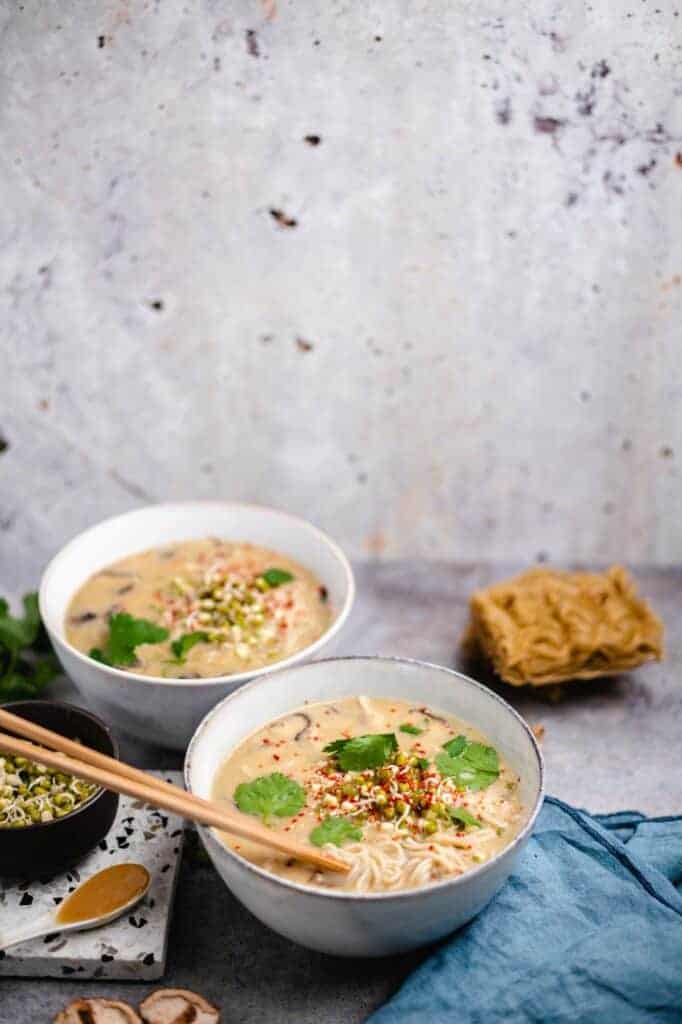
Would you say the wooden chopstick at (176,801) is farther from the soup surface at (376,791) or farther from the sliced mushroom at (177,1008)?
the sliced mushroom at (177,1008)

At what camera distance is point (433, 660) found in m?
3.34

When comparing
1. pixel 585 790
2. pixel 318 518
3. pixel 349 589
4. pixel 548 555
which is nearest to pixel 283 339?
pixel 318 518

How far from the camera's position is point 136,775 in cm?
221

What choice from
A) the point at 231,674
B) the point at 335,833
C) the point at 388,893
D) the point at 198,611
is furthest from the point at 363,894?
the point at 198,611

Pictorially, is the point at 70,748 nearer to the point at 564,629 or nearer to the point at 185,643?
the point at 185,643

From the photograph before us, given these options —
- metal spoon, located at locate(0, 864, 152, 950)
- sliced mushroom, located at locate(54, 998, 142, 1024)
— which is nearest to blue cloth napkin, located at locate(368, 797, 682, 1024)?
sliced mushroom, located at locate(54, 998, 142, 1024)

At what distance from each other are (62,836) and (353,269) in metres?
1.76

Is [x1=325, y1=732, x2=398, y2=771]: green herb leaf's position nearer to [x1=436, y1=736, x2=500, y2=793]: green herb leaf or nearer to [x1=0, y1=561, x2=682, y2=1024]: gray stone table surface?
[x1=436, y1=736, x2=500, y2=793]: green herb leaf

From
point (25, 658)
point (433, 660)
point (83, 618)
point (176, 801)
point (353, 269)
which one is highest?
point (353, 269)

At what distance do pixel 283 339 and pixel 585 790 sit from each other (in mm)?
1503

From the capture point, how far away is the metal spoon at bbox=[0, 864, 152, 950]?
2.30 metres

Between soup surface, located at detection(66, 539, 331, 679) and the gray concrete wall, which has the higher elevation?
the gray concrete wall

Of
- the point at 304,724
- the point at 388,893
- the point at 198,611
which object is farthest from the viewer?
the point at 198,611

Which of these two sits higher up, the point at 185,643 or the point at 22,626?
the point at 185,643
